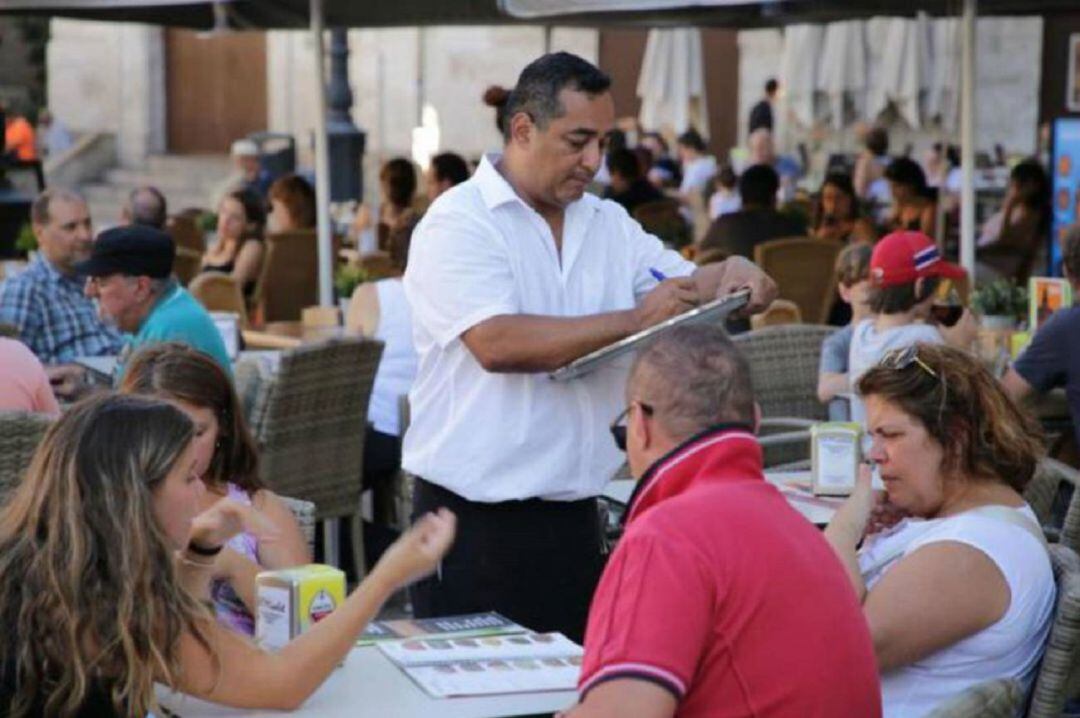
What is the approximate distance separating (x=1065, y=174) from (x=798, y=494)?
301 inches

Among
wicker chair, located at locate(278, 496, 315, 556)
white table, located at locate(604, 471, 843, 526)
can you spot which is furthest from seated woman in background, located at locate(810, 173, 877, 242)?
wicker chair, located at locate(278, 496, 315, 556)

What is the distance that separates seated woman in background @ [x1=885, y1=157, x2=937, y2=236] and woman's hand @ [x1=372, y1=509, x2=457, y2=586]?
10.0m

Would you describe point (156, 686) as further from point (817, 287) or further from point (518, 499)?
point (817, 287)

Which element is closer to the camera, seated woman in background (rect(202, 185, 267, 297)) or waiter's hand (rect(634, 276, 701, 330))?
waiter's hand (rect(634, 276, 701, 330))

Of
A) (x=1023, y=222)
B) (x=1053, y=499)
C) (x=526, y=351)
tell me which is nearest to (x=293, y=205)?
(x=1023, y=222)

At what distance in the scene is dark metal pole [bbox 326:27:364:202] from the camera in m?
19.4

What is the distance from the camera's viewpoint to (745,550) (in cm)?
296

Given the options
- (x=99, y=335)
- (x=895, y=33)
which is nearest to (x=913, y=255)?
(x=99, y=335)

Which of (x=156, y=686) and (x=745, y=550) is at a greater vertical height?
(x=745, y=550)

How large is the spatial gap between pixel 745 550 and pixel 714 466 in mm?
157

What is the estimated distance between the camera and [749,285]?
173 inches

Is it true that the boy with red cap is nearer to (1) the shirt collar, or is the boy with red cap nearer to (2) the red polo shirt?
(1) the shirt collar

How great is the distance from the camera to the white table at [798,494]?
5312mm

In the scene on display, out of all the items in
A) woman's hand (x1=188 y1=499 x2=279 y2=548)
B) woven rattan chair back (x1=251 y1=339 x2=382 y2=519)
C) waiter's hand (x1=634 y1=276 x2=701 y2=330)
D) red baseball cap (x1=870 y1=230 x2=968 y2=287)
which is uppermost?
waiter's hand (x1=634 y1=276 x2=701 y2=330)
